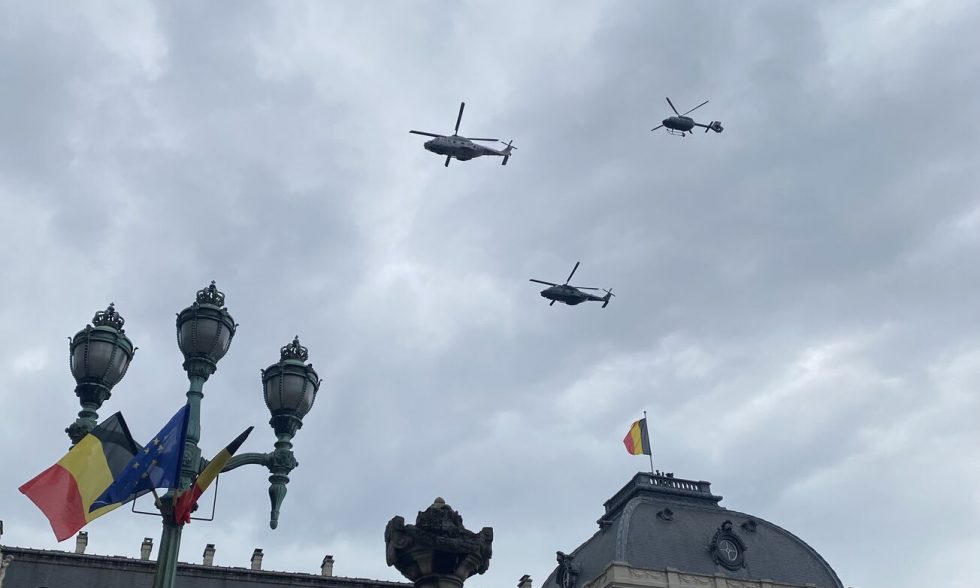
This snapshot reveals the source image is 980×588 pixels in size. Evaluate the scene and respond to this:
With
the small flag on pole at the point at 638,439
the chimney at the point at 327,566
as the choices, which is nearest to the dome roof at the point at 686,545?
the small flag on pole at the point at 638,439

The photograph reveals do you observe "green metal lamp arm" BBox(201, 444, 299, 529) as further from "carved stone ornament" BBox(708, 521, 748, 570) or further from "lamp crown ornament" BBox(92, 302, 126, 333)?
"carved stone ornament" BBox(708, 521, 748, 570)

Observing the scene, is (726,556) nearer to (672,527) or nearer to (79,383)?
(672,527)

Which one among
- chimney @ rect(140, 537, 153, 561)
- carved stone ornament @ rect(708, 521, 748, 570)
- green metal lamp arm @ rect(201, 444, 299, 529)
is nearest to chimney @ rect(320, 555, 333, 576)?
chimney @ rect(140, 537, 153, 561)

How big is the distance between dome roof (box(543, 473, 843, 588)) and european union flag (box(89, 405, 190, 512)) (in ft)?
165

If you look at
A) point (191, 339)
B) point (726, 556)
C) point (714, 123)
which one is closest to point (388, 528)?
point (191, 339)

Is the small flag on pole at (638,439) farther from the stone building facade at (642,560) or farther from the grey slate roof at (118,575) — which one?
the grey slate roof at (118,575)

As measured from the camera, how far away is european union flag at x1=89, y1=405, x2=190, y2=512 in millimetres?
14023

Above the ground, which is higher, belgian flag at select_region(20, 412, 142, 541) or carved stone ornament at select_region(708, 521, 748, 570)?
carved stone ornament at select_region(708, 521, 748, 570)

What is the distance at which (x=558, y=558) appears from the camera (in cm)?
6750

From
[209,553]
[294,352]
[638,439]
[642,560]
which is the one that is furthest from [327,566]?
[294,352]

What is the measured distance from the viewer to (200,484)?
46.5ft

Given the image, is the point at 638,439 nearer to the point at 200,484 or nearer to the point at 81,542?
the point at 81,542

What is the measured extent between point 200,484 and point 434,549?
3.42 meters

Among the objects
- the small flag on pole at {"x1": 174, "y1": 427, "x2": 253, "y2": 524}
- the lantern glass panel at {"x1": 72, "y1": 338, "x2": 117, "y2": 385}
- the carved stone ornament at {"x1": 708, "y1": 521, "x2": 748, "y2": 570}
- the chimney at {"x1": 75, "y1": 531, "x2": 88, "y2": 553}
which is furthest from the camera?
the carved stone ornament at {"x1": 708, "y1": 521, "x2": 748, "y2": 570}
